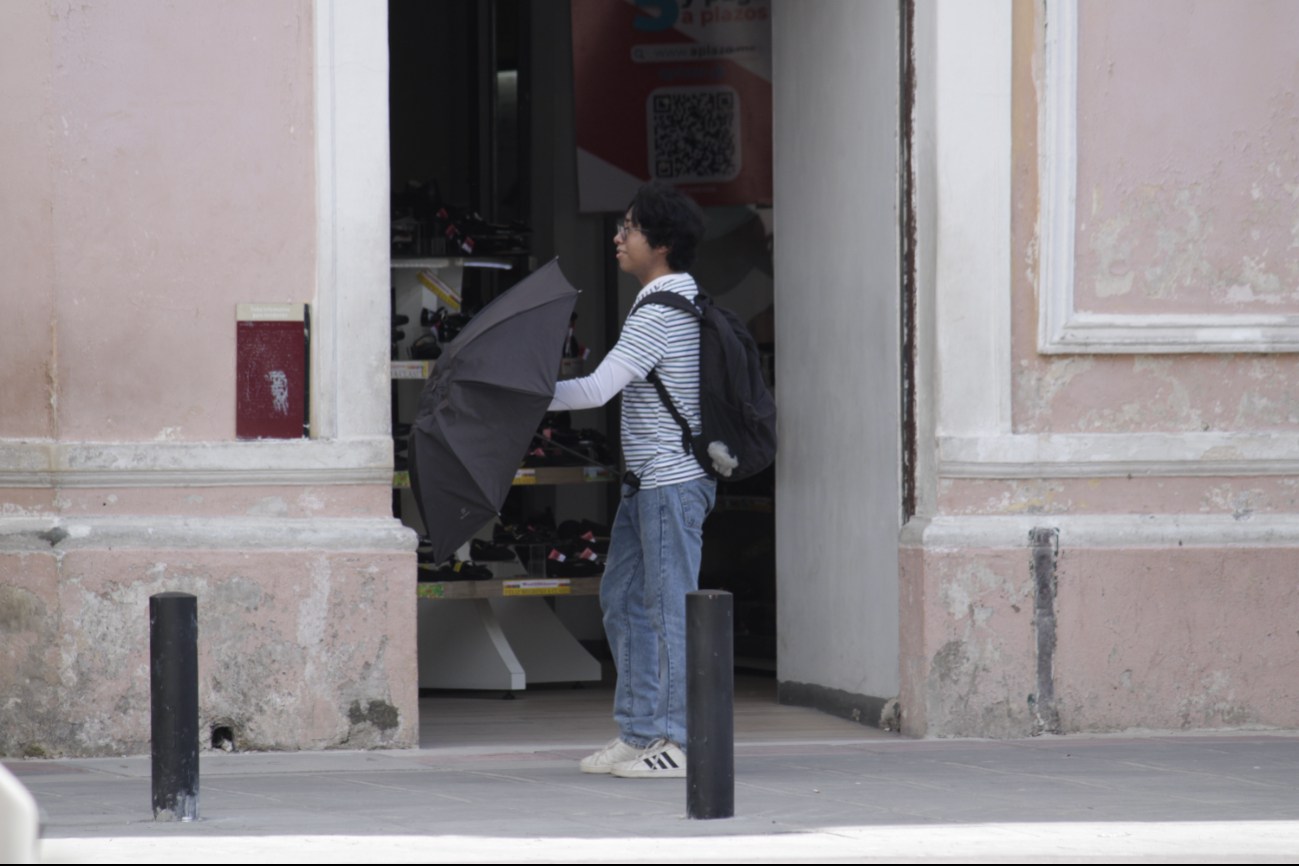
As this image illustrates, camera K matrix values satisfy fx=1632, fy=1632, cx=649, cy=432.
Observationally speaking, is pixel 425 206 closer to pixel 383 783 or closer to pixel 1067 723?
pixel 383 783

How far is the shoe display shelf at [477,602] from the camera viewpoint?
7691mm

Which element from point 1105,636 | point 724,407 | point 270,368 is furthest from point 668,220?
point 1105,636

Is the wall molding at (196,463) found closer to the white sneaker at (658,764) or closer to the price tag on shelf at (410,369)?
the price tag on shelf at (410,369)

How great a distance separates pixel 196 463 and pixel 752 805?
249 centimetres

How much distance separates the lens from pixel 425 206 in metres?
7.96

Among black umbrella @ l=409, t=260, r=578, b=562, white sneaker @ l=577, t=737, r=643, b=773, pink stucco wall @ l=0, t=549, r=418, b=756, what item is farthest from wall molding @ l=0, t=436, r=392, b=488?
white sneaker @ l=577, t=737, r=643, b=773

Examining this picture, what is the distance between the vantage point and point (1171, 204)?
22.2 feet

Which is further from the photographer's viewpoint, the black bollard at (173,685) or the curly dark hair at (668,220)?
the curly dark hair at (668,220)

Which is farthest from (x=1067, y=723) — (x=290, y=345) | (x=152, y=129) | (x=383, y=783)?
(x=152, y=129)

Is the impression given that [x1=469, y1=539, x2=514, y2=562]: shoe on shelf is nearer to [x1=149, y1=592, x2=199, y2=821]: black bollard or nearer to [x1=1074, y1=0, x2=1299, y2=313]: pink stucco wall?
[x1=1074, y1=0, x2=1299, y2=313]: pink stucco wall

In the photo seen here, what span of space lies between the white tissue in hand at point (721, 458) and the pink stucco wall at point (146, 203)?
1766 millimetres

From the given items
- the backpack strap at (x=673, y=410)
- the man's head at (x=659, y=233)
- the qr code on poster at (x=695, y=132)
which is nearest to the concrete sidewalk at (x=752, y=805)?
the backpack strap at (x=673, y=410)

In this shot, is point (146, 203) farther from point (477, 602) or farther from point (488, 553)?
point (477, 602)

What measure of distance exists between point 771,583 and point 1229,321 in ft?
11.5
